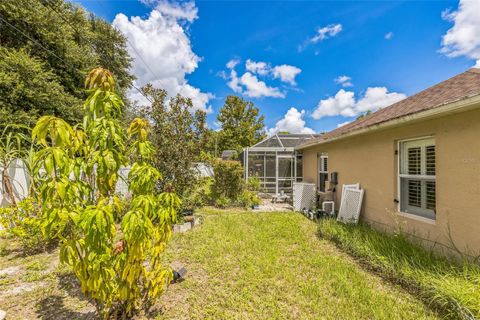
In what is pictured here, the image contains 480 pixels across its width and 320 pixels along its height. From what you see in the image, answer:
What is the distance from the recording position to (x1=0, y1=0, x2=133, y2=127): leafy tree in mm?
9062

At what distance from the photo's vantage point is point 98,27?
15.3m

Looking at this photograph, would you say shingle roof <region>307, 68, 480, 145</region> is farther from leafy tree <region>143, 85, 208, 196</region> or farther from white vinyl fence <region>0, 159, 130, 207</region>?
white vinyl fence <region>0, 159, 130, 207</region>

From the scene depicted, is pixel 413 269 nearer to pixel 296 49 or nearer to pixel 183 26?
pixel 296 49

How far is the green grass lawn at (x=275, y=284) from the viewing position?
2911 millimetres

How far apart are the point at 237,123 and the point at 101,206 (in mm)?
28893

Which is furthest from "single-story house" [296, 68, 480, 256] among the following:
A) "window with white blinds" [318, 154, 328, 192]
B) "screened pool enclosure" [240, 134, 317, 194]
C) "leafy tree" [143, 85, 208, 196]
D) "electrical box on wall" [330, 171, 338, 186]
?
"screened pool enclosure" [240, 134, 317, 194]

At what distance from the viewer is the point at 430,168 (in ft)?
14.8

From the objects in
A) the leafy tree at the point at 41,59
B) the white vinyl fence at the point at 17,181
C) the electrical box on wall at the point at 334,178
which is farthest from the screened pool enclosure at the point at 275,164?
the leafy tree at the point at 41,59

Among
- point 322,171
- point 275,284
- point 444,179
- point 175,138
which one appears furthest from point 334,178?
point 175,138

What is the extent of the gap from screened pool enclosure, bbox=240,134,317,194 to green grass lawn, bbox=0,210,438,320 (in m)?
7.67

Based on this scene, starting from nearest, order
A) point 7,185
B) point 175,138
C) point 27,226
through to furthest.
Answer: point 27,226
point 7,185
point 175,138

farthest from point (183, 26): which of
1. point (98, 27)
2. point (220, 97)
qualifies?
point (220, 97)

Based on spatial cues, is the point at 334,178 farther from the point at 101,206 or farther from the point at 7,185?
the point at 7,185

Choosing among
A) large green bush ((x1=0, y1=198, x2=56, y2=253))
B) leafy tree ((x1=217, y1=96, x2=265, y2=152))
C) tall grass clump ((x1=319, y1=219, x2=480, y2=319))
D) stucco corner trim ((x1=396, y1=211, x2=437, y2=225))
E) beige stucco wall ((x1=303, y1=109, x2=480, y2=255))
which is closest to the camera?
tall grass clump ((x1=319, y1=219, x2=480, y2=319))
